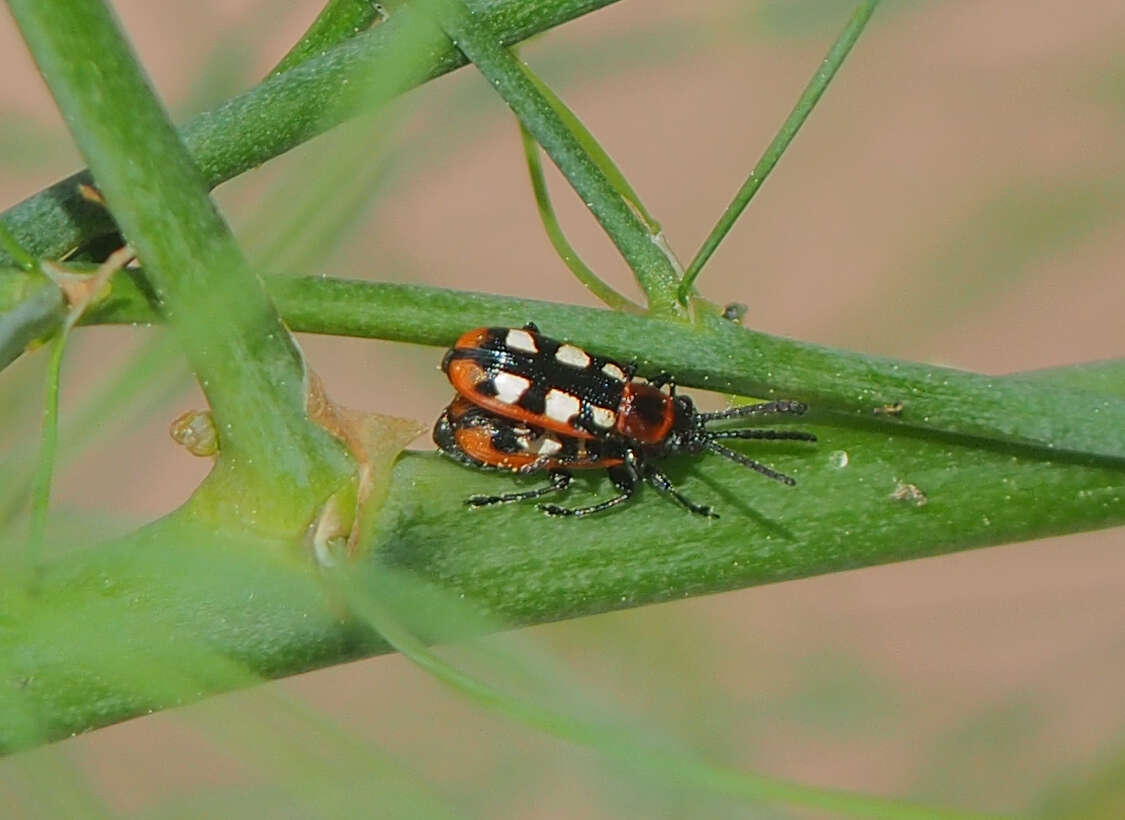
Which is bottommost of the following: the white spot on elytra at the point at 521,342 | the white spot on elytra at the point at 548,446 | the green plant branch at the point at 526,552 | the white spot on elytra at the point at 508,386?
the green plant branch at the point at 526,552

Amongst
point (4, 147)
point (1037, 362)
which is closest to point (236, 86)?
point (4, 147)

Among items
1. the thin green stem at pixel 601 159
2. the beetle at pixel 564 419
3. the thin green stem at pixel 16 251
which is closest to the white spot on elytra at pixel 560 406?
the beetle at pixel 564 419

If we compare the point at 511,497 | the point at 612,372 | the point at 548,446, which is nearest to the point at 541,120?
the point at 511,497

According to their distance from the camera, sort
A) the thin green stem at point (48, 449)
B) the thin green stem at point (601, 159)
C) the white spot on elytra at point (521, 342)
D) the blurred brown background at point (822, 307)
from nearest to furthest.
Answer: the thin green stem at point (48, 449) < the thin green stem at point (601, 159) < the white spot on elytra at point (521, 342) < the blurred brown background at point (822, 307)

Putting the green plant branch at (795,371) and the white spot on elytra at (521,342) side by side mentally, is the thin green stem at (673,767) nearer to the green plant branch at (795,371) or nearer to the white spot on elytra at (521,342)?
the green plant branch at (795,371)

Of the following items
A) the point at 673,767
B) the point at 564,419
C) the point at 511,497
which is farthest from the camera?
the point at 564,419

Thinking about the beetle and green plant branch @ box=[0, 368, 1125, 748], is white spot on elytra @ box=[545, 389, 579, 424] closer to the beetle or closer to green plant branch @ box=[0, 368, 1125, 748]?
the beetle

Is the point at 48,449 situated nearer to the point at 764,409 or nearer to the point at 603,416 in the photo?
the point at 764,409
